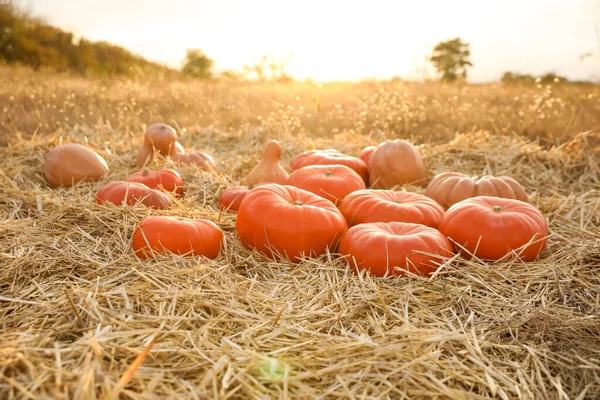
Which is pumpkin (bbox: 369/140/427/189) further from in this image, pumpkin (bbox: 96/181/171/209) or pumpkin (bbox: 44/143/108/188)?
pumpkin (bbox: 44/143/108/188)

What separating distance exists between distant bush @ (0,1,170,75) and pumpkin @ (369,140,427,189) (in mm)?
Result: 15211

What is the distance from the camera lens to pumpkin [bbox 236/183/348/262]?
294 cm

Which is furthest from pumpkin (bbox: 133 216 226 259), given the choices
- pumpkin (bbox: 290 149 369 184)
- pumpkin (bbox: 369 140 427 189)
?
pumpkin (bbox: 369 140 427 189)

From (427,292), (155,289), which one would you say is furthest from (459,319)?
(155,289)

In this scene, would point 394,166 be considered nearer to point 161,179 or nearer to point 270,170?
point 270,170

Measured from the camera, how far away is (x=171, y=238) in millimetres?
2889

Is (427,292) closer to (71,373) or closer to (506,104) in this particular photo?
(71,373)

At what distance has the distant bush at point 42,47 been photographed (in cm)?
1933

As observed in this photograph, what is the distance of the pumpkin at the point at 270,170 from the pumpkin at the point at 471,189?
127 cm

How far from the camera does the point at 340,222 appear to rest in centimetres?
307

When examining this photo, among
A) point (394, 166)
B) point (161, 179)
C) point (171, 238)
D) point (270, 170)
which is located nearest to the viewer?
point (171, 238)

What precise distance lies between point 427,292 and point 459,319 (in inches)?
13.9

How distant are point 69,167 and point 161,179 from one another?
38.1 inches

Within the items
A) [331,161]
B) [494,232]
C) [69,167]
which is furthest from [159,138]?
[494,232]
